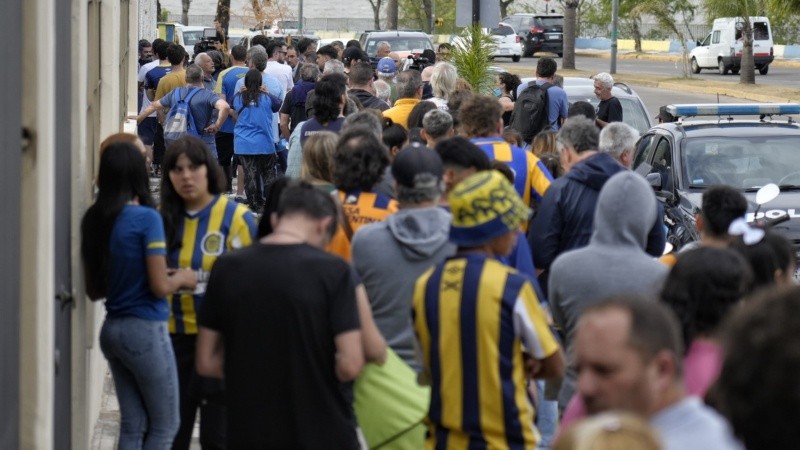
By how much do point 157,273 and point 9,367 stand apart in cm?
121

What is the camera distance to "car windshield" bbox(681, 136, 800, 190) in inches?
451

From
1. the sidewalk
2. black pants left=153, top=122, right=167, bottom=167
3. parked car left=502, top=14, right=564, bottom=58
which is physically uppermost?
parked car left=502, top=14, right=564, bottom=58

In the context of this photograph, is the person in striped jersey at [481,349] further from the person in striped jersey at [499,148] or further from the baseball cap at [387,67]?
the baseball cap at [387,67]

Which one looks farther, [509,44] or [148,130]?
[509,44]


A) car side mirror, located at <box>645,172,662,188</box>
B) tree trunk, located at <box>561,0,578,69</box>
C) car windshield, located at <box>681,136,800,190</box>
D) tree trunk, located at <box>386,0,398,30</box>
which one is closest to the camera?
car side mirror, located at <box>645,172,662,188</box>

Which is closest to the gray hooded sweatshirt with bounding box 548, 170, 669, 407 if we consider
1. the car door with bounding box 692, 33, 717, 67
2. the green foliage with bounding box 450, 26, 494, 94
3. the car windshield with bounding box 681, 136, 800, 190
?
the car windshield with bounding box 681, 136, 800, 190

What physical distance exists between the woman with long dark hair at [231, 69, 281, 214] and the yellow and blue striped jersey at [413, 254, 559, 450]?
1023cm

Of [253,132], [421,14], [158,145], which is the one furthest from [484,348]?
[421,14]

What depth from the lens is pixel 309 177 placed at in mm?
6883

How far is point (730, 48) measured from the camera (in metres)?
48.8

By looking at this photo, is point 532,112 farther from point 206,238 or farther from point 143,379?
point 143,379

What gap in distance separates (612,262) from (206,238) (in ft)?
6.01

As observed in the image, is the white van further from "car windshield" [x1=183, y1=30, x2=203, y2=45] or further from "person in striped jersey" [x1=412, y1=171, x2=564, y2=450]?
"person in striped jersey" [x1=412, y1=171, x2=564, y2=450]

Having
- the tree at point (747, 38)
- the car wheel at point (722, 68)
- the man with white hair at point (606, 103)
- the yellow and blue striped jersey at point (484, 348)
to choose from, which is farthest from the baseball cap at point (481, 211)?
the car wheel at point (722, 68)
